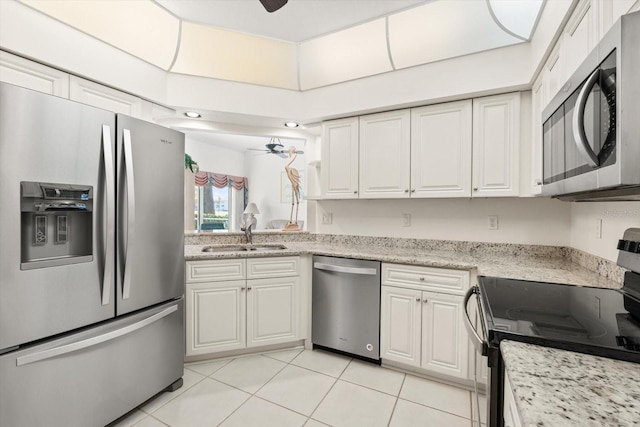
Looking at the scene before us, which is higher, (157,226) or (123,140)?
(123,140)

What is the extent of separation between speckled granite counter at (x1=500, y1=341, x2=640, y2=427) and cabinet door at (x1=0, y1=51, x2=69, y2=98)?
2650mm

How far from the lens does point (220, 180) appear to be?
23.7 feet

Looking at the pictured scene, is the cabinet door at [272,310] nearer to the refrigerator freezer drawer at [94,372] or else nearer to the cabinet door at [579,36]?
the refrigerator freezer drawer at [94,372]

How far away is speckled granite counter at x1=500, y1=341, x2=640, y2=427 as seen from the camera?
0.53 metres

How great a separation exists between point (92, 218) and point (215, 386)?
139cm

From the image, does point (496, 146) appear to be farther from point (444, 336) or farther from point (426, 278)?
point (444, 336)

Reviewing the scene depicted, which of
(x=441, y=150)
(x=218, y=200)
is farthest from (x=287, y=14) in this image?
(x=218, y=200)

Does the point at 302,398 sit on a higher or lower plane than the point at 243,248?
lower

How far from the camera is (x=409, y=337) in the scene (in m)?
2.21

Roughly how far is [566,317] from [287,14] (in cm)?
256

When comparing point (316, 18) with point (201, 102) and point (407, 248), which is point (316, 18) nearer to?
point (201, 102)

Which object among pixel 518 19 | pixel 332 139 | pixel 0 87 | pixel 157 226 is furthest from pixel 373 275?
pixel 0 87

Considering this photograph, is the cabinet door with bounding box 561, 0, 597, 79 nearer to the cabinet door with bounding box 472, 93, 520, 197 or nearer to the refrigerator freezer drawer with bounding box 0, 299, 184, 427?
the cabinet door with bounding box 472, 93, 520, 197

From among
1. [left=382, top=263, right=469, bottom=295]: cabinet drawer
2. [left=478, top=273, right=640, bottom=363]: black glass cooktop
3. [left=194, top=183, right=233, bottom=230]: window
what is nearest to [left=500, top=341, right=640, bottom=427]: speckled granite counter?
[left=478, top=273, right=640, bottom=363]: black glass cooktop
